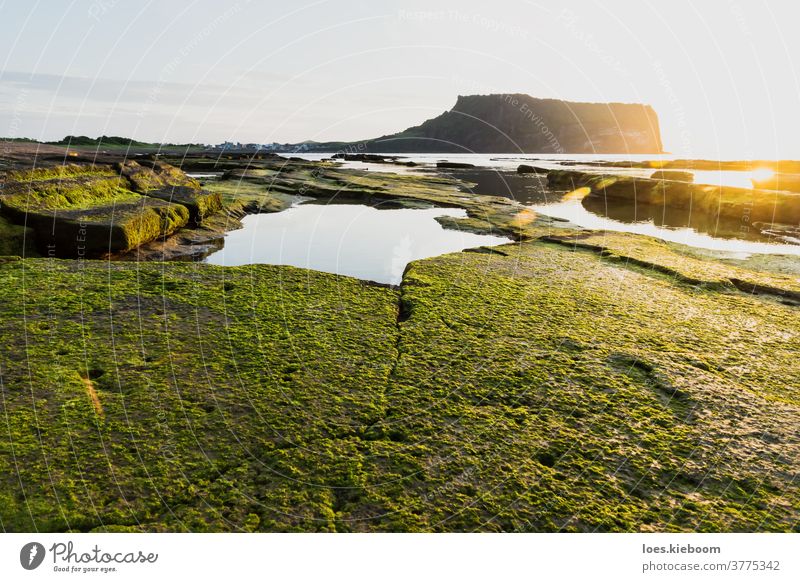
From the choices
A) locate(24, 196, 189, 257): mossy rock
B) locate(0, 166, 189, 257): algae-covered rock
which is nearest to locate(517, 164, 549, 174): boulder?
locate(0, 166, 189, 257): algae-covered rock

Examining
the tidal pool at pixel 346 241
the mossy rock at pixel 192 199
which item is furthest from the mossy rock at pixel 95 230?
the mossy rock at pixel 192 199

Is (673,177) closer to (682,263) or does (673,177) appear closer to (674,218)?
(674,218)

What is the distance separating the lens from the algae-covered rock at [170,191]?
50.8ft

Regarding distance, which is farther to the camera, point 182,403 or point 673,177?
point 673,177

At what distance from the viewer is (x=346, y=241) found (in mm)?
15023

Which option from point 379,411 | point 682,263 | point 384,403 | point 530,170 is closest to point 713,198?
point 682,263

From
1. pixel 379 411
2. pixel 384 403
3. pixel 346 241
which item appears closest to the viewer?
pixel 379 411
